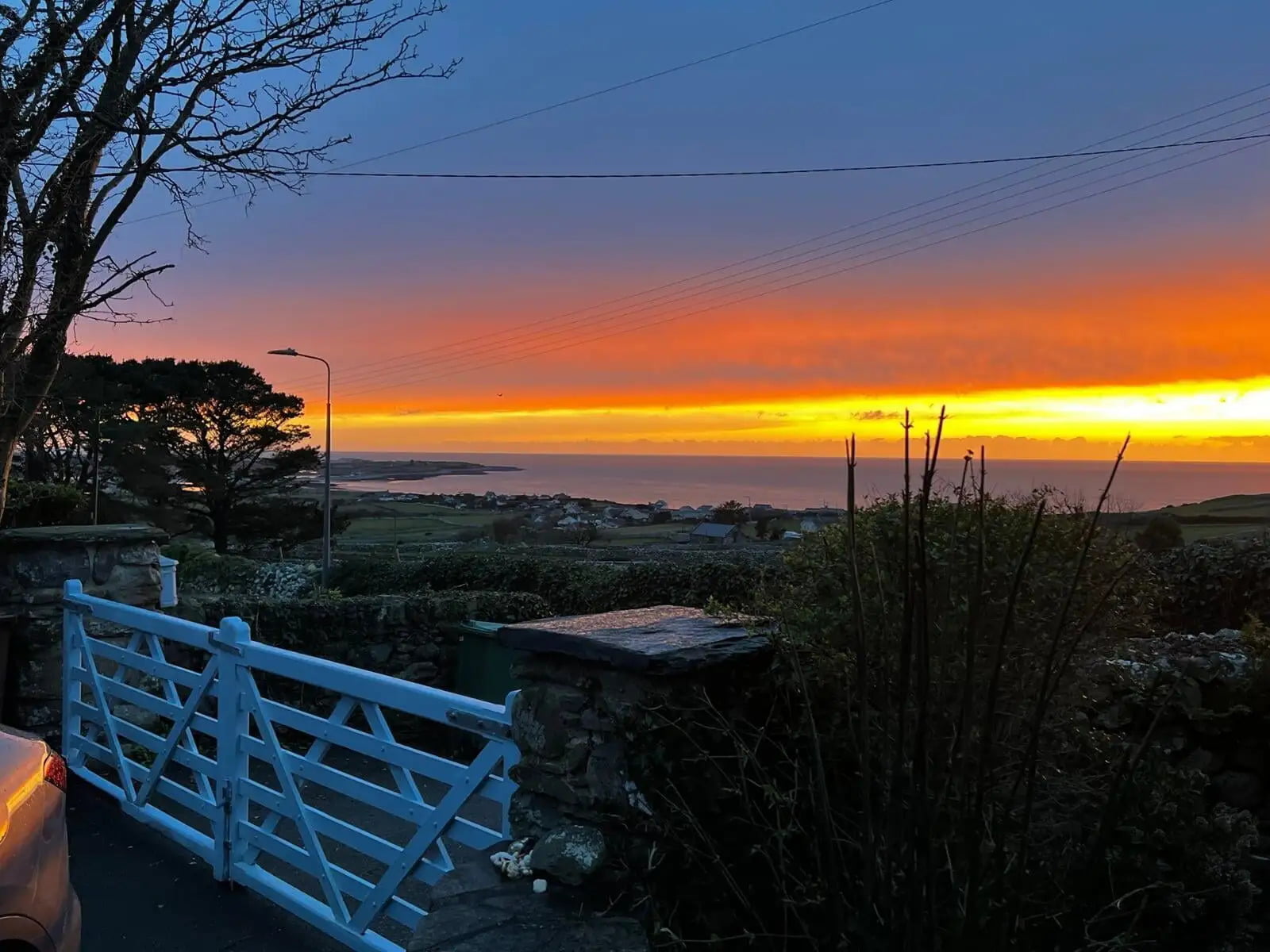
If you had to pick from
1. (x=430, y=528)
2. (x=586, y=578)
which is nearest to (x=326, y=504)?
(x=430, y=528)

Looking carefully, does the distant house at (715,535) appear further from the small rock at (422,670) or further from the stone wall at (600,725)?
the stone wall at (600,725)

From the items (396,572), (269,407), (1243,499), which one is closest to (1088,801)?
(1243,499)

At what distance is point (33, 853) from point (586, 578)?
957 cm

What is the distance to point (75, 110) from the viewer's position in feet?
16.9

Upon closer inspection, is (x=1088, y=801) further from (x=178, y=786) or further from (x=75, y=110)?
(x=75, y=110)

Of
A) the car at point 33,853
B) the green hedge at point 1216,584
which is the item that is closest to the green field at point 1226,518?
the green hedge at point 1216,584

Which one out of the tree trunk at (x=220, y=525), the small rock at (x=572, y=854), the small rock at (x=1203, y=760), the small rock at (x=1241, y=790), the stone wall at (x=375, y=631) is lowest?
the tree trunk at (x=220, y=525)

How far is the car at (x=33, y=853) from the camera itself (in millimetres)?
2424

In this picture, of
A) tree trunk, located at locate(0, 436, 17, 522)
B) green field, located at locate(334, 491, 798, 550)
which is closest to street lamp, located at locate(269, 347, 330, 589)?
green field, located at locate(334, 491, 798, 550)

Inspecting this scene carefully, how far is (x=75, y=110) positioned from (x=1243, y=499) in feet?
31.0

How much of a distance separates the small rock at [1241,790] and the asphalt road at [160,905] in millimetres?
Answer: 3447

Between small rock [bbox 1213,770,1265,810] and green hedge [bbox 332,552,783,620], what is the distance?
15.3 ft

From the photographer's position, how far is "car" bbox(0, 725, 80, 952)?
7.95 feet

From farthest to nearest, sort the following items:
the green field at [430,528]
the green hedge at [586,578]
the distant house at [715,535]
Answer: the green field at [430,528] → the distant house at [715,535] → the green hedge at [586,578]
